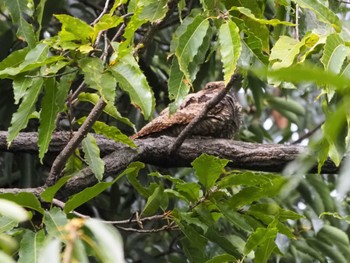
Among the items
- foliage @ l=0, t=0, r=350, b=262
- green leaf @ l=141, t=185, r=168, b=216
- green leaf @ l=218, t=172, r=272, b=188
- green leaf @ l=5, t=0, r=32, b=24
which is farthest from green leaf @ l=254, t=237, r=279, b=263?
green leaf @ l=5, t=0, r=32, b=24

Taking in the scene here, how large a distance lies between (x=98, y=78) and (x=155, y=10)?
1.45 feet

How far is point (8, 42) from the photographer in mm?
4039

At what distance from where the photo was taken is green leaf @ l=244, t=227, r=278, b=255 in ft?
7.27

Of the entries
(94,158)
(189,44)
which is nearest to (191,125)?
(94,158)

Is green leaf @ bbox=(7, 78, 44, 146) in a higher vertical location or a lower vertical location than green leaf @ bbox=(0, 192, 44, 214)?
higher

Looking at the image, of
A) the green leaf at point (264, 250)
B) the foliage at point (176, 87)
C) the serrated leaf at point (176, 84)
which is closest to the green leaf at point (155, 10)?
the foliage at point (176, 87)

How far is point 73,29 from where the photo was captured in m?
2.17

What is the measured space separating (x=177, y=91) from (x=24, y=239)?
678 mm

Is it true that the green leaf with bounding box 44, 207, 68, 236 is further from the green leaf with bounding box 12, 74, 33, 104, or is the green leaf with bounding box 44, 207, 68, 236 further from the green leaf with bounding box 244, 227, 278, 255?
the green leaf with bounding box 244, 227, 278, 255

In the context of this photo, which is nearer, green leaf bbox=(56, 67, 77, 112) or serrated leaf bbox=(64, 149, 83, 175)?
green leaf bbox=(56, 67, 77, 112)

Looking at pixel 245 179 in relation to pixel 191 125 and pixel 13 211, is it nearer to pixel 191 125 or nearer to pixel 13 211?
pixel 191 125

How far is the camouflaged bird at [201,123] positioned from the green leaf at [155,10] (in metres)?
0.67

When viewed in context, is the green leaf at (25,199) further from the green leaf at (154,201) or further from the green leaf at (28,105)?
the green leaf at (154,201)

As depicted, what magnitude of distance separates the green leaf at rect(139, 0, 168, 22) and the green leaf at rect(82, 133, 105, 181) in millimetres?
480
